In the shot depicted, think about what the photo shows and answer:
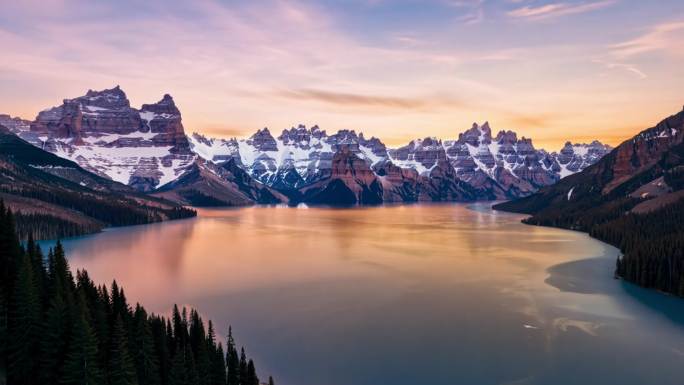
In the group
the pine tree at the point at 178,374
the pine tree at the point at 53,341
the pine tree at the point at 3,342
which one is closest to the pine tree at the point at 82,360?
the pine tree at the point at 53,341

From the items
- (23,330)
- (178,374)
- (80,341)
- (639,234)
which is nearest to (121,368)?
(80,341)

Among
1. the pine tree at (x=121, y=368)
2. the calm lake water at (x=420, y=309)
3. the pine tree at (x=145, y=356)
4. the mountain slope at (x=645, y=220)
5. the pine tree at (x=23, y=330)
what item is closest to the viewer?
the pine tree at (x=23, y=330)

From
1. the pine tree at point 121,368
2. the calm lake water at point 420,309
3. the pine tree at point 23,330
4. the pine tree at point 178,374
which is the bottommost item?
the calm lake water at point 420,309

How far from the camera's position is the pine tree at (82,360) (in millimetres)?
28969

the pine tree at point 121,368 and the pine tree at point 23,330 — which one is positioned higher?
the pine tree at point 23,330

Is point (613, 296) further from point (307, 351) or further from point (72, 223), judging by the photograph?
point (72, 223)

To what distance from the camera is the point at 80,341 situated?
29.9 metres

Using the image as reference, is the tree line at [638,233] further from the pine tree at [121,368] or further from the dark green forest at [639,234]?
the pine tree at [121,368]

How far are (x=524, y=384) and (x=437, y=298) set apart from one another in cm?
2578

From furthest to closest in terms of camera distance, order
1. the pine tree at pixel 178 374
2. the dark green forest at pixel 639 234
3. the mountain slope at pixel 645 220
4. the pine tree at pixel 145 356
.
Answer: the mountain slope at pixel 645 220, the dark green forest at pixel 639 234, the pine tree at pixel 145 356, the pine tree at pixel 178 374

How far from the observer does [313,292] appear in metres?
67.4

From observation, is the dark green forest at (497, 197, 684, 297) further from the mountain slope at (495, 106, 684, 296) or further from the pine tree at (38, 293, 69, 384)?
the pine tree at (38, 293, 69, 384)

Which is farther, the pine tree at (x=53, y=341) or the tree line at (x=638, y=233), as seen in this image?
the tree line at (x=638, y=233)

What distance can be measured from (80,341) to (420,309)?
36.7 metres
